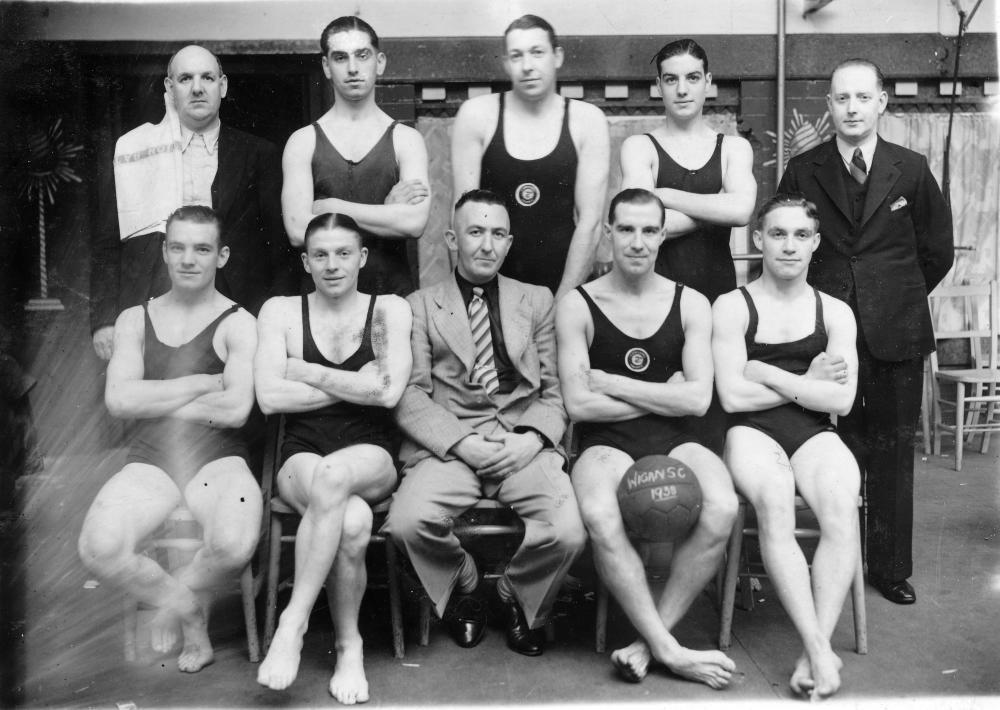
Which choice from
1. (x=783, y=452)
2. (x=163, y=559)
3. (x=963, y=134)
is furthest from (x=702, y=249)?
(x=963, y=134)

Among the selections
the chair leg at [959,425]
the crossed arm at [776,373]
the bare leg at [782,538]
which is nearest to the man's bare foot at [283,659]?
the bare leg at [782,538]

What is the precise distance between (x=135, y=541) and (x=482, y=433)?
1320 mm

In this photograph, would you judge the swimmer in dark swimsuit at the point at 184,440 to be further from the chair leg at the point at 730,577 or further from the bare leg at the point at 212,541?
the chair leg at the point at 730,577

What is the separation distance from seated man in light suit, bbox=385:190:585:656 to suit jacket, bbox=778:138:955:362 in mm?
1295

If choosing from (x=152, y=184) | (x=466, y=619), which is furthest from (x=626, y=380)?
(x=152, y=184)

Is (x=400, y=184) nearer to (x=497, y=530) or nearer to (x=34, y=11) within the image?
(x=497, y=530)

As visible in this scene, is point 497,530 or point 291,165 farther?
point 291,165

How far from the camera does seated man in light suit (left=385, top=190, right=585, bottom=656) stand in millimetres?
3250

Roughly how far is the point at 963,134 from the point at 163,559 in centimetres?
556

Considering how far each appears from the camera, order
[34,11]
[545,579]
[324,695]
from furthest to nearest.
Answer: [34,11], [545,579], [324,695]

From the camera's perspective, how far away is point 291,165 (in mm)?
3768

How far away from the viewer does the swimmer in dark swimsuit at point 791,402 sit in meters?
3.21

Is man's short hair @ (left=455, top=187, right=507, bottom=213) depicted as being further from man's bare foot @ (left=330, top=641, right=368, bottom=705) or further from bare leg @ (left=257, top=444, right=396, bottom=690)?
man's bare foot @ (left=330, top=641, right=368, bottom=705)

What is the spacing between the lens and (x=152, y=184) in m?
3.92
